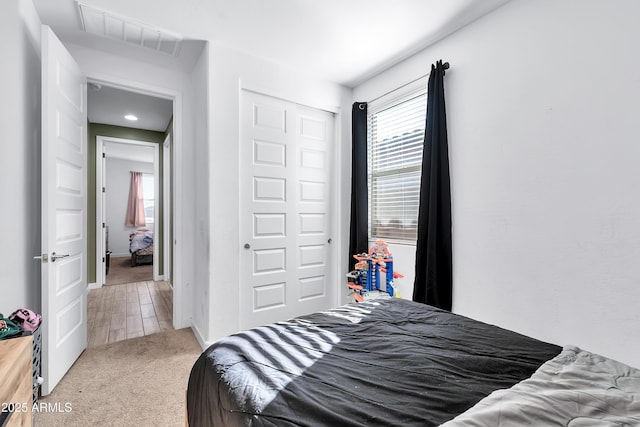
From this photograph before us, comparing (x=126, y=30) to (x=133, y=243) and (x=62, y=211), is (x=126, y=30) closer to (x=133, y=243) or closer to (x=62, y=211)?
(x=62, y=211)

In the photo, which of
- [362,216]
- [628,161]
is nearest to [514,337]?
[628,161]

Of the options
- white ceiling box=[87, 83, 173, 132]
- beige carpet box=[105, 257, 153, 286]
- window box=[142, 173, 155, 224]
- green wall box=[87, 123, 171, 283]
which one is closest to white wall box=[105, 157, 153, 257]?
window box=[142, 173, 155, 224]

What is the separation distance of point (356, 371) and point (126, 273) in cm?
597

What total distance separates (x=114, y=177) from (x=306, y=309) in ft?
23.1

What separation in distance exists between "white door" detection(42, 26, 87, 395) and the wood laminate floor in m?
0.46

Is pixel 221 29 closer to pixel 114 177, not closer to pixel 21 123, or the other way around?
pixel 21 123

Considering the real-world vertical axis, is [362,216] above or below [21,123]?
below

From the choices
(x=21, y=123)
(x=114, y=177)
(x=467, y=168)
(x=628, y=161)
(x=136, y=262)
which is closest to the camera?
(x=628, y=161)

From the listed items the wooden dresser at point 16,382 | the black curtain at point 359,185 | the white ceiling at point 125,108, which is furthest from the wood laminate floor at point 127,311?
the white ceiling at point 125,108

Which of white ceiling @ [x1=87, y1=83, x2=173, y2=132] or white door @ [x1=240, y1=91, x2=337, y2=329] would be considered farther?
white ceiling @ [x1=87, y1=83, x2=173, y2=132]

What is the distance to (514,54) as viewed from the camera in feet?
6.58

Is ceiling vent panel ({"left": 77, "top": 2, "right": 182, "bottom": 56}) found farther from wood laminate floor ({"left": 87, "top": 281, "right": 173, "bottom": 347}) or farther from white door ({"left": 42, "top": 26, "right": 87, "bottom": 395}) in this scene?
wood laminate floor ({"left": 87, "top": 281, "right": 173, "bottom": 347})

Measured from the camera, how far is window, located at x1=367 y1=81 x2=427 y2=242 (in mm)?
2729

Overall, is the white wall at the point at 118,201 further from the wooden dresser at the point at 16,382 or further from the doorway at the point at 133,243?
the wooden dresser at the point at 16,382
